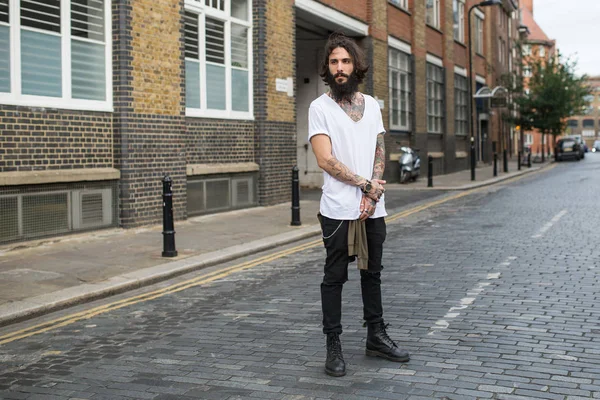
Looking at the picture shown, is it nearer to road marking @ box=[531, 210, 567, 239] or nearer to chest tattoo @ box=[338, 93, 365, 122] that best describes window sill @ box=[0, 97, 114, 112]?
chest tattoo @ box=[338, 93, 365, 122]

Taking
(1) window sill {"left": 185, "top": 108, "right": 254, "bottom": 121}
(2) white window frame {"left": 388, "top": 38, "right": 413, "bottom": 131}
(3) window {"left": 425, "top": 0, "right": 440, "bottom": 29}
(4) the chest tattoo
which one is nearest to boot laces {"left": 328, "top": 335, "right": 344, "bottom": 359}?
(4) the chest tattoo

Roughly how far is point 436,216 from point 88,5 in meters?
7.57

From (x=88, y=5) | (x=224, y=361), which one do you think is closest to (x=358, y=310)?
(x=224, y=361)

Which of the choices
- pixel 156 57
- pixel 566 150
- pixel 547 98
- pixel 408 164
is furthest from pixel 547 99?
pixel 156 57

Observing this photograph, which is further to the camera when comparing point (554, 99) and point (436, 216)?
point (554, 99)

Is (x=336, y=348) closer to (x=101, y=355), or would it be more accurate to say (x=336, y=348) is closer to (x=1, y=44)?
(x=101, y=355)

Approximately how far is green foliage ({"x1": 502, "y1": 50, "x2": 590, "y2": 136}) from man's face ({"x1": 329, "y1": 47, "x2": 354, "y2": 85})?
44.6 metres

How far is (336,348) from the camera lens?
181 inches

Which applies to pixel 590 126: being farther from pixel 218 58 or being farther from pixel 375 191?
pixel 375 191

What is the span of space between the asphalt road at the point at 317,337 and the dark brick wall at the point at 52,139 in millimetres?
3335

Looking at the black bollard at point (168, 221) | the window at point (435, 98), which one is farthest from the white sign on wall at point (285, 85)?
the window at point (435, 98)

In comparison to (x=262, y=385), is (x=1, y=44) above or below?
above

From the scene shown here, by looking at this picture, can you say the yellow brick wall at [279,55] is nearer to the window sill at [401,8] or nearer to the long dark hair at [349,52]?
the window sill at [401,8]

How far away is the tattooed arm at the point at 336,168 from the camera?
455 cm
